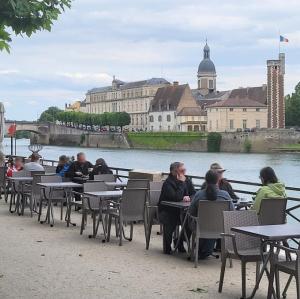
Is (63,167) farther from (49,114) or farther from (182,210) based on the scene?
(49,114)

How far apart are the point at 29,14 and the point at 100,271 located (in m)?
3.22

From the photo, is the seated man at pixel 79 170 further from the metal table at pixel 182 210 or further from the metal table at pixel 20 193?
the metal table at pixel 182 210

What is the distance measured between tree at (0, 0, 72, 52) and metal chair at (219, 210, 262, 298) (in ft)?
8.04

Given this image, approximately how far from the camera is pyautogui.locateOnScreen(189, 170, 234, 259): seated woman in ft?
24.2

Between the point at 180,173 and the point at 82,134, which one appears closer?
the point at 180,173

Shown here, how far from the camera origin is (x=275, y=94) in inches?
4439

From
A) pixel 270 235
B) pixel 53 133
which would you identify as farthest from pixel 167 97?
pixel 270 235

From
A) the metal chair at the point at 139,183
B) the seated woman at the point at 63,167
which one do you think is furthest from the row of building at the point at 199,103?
the metal chair at the point at 139,183

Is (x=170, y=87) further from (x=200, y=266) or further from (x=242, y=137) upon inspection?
(x=200, y=266)

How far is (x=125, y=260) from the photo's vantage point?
778cm

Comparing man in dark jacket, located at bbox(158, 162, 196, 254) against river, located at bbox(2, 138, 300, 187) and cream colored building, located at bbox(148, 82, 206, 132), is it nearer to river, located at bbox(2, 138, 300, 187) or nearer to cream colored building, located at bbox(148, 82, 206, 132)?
river, located at bbox(2, 138, 300, 187)

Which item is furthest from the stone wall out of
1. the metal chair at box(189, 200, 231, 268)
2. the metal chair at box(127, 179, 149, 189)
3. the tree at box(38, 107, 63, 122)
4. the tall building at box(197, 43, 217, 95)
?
the tree at box(38, 107, 63, 122)

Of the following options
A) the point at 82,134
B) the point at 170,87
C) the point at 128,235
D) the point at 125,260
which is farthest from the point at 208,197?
the point at 170,87

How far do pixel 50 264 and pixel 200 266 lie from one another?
166cm
